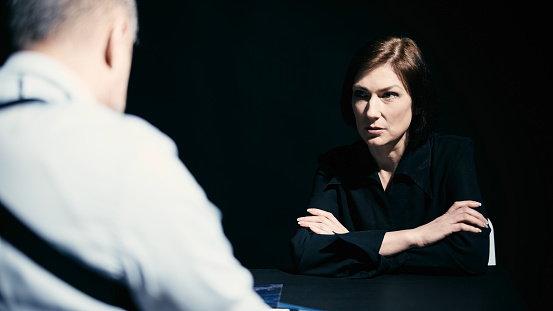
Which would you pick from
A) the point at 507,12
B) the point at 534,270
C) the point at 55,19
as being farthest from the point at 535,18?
the point at 55,19

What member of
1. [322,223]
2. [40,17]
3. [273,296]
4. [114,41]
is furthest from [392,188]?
[40,17]

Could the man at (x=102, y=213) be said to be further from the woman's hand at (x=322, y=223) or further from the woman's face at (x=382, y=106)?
the woman's face at (x=382, y=106)

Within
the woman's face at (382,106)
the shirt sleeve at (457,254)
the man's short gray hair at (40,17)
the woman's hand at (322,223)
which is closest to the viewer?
the man's short gray hair at (40,17)

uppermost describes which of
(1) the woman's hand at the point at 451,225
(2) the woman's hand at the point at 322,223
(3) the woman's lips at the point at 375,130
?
(3) the woman's lips at the point at 375,130

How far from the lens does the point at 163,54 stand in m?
3.37

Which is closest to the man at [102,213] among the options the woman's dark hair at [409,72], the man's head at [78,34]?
the man's head at [78,34]

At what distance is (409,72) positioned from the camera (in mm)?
2211

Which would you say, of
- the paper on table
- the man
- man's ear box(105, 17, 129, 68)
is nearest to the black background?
the paper on table

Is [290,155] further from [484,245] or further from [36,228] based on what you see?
[36,228]

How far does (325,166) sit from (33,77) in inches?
63.4

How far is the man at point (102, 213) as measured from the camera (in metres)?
0.76

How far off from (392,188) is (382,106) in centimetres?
35

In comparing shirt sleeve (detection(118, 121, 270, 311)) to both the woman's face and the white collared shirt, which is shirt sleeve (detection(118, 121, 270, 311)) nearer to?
the white collared shirt

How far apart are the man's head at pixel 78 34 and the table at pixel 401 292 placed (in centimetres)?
89
